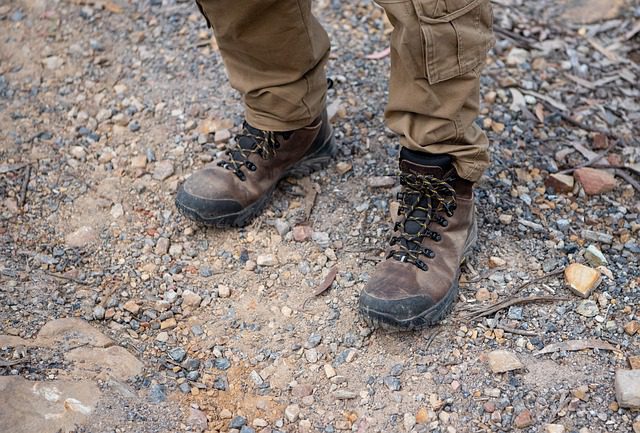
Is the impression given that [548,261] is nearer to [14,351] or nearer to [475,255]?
[475,255]

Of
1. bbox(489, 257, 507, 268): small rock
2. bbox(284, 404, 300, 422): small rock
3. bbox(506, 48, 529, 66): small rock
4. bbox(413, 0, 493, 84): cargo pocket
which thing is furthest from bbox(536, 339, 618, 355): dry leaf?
bbox(506, 48, 529, 66): small rock

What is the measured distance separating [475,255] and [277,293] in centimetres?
68

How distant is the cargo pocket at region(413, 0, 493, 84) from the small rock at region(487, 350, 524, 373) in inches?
32.2

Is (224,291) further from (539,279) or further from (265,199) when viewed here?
(539,279)

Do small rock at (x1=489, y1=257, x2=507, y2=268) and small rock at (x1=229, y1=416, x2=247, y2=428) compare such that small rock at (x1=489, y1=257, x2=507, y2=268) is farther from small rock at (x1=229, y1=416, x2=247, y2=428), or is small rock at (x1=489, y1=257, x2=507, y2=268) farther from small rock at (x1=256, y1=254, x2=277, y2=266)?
small rock at (x1=229, y1=416, x2=247, y2=428)

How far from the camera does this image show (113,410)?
204 centimetres

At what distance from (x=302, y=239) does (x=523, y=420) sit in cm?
99

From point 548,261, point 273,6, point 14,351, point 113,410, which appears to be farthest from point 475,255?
point 14,351

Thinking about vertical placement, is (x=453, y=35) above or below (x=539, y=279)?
above

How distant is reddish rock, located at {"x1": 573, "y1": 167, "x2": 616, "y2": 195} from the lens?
2758 millimetres

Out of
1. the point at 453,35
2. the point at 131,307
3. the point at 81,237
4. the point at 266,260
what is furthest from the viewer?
the point at 81,237

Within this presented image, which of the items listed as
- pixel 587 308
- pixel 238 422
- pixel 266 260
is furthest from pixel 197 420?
pixel 587 308

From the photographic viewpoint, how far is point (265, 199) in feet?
8.94

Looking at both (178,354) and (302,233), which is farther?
(302,233)
